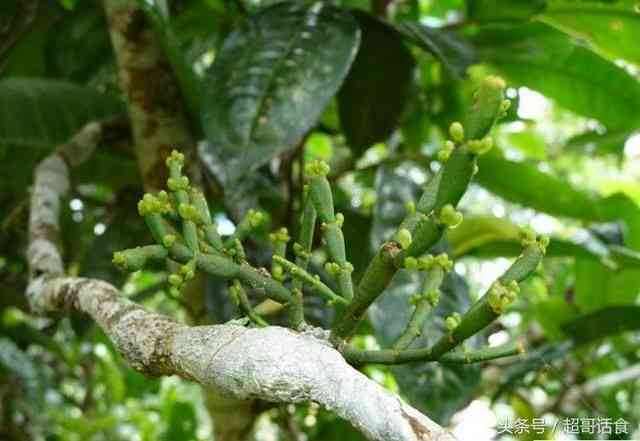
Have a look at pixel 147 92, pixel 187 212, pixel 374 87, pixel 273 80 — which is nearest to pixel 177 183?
pixel 187 212

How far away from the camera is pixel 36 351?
2209mm

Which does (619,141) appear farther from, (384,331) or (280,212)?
(384,331)

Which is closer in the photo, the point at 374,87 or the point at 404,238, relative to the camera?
the point at 404,238

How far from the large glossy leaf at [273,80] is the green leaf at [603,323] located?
632 mm

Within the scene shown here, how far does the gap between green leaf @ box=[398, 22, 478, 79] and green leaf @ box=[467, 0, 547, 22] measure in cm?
17

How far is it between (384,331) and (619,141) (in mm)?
851

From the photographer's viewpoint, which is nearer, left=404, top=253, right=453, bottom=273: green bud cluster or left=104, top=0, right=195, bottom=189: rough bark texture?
left=404, top=253, right=453, bottom=273: green bud cluster

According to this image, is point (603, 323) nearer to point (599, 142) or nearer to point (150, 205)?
point (599, 142)

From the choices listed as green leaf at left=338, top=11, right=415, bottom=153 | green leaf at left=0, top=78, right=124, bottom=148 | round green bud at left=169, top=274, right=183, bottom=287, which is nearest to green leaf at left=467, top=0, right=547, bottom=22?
green leaf at left=338, top=11, right=415, bottom=153

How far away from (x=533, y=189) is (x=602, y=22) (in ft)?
0.91

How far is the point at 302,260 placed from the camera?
1.88 feet

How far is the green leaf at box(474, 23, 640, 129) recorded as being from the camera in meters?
1.33

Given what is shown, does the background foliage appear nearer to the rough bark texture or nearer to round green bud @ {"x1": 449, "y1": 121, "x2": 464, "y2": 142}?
the rough bark texture

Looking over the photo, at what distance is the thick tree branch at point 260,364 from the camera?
0.43 m
